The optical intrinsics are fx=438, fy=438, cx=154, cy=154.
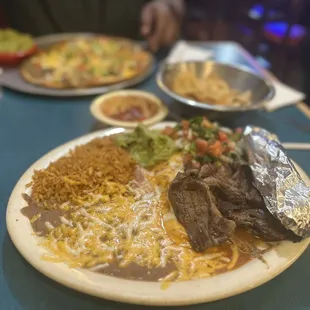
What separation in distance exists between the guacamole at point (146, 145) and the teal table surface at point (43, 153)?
1.21 ft

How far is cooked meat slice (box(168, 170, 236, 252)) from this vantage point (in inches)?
44.3

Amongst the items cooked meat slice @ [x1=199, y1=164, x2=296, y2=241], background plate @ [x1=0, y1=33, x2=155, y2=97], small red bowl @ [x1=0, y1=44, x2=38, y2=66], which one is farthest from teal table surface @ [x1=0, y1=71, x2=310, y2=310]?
small red bowl @ [x1=0, y1=44, x2=38, y2=66]

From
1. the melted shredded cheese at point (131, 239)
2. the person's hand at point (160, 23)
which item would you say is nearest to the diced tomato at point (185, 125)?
the melted shredded cheese at point (131, 239)

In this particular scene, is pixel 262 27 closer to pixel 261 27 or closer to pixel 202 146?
pixel 261 27

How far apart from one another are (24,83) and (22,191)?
3.37 ft

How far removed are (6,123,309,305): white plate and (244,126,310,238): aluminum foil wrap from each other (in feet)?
0.24

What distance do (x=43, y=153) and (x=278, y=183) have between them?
92 centimetres

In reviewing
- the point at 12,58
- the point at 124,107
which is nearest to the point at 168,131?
the point at 124,107

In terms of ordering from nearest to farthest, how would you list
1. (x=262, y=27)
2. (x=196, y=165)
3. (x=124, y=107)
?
1. (x=196, y=165)
2. (x=124, y=107)
3. (x=262, y=27)

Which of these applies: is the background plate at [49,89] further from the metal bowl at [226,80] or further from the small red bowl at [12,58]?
the metal bowl at [226,80]

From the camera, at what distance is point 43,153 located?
170 cm

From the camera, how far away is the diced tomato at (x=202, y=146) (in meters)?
1.48

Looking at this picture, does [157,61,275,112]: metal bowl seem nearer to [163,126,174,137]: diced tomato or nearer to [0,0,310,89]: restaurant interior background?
[163,126,174,137]: diced tomato

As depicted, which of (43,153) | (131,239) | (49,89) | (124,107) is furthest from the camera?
(49,89)
